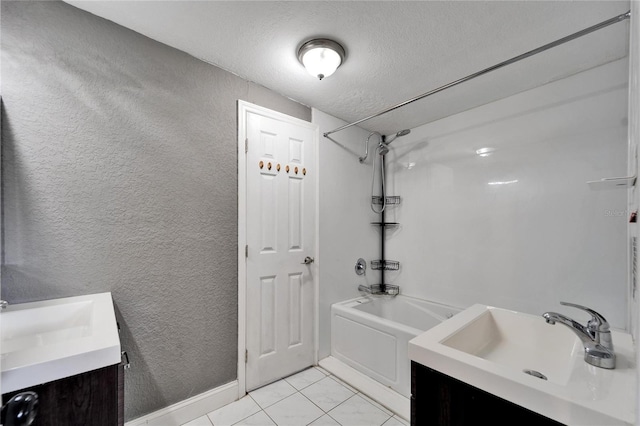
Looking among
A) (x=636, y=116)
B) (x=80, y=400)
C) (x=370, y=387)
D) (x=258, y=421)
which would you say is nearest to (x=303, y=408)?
(x=258, y=421)

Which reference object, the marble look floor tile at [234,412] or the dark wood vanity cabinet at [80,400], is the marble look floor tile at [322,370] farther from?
the dark wood vanity cabinet at [80,400]

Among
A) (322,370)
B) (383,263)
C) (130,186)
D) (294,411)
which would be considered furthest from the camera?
(383,263)

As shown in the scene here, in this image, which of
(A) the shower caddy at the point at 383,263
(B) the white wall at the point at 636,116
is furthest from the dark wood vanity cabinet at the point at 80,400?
(A) the shower caddy at the point at 383,263

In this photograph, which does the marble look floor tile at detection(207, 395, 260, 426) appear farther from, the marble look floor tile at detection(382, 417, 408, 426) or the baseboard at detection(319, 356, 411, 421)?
the marble look floor tile at detection(382, 417, 408, 426)

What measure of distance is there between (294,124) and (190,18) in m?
1.01

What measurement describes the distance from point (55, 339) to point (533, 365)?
2.15m

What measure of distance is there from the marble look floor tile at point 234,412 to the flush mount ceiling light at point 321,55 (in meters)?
2.31

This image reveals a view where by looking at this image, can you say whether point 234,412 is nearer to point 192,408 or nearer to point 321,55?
point 192,408

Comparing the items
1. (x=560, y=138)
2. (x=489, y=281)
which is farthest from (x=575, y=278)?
(x=560, y=138)

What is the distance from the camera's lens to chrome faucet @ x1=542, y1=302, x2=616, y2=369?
94cm

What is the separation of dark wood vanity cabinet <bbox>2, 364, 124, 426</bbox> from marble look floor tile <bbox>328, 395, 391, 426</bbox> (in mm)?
1381

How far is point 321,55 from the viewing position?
153 cm

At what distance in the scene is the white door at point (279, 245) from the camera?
1.95 meters

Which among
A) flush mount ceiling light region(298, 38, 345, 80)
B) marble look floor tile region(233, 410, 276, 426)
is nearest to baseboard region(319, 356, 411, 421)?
marble look floor tile region(233, 410, 276, 426)
